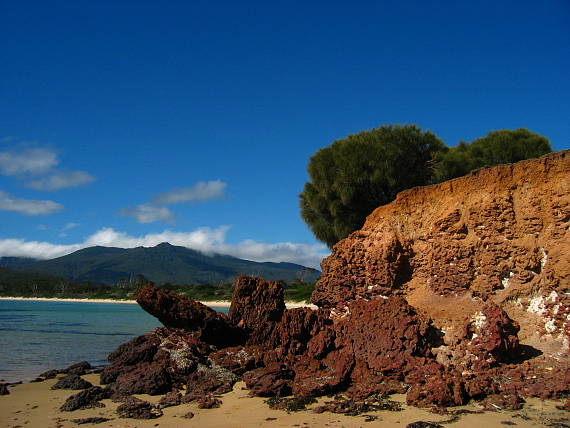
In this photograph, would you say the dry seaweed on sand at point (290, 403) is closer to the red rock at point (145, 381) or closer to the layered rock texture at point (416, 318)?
the layered rock texture at point (416, 318)

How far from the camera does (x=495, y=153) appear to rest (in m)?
23.0

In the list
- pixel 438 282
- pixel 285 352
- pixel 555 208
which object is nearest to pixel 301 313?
pixel 285 352

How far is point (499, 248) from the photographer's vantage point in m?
10.1

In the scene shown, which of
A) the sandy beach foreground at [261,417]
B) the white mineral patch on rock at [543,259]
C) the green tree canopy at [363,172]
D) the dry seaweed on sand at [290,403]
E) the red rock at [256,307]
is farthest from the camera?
the green tree canopy at [363,172]

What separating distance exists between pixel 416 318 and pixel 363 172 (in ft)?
48.8

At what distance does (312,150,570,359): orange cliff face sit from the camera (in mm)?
9406

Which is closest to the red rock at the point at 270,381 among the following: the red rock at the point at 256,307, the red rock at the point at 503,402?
the red rock at the point at 256,307

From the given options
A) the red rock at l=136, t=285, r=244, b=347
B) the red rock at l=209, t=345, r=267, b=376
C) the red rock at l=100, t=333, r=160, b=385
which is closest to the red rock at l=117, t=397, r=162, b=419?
the red rock at l=100, t=333, r=160, b=385

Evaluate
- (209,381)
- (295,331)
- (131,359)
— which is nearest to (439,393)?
(295,331)

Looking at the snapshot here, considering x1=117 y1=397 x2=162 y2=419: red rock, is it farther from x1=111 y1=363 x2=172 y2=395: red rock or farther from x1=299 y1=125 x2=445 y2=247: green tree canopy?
x1=299 y1=125 x2=445 y2=247: green tree canopy

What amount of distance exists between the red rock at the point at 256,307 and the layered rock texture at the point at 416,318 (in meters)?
0.03

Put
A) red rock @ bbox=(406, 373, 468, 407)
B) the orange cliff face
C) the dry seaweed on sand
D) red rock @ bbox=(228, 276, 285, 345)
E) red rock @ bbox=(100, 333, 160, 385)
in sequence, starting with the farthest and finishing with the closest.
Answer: red rock @ bbox=(228, 276, 285, 345), red rock @ bbox=(100, 333, 160, 385), the orange cliff face, the dry seaweed on sand, red rock @ bbox=(406, 373, 468, 407)

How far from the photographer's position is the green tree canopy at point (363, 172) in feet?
78.9

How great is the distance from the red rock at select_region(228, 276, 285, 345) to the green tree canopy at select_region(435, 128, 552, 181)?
43.7 ft
